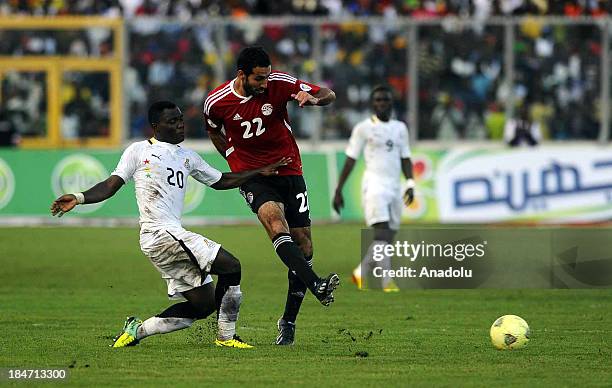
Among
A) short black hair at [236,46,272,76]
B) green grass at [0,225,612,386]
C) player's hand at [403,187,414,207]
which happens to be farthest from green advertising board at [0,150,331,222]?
short black hair at [236,46,272,76]

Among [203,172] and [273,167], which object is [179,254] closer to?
[203,172]

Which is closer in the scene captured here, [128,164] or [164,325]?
[128,164]

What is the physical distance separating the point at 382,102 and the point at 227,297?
580 centimetres

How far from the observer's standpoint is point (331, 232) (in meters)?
24.2

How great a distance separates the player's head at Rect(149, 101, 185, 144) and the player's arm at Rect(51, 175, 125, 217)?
0.55 m

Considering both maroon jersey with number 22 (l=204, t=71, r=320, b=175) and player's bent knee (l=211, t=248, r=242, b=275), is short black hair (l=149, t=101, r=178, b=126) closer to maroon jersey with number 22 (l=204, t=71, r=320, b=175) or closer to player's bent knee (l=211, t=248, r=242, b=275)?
maroon jersey with number 22 (l=204, t=71, r=320, b=175)

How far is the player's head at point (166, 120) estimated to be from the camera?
34.1ft

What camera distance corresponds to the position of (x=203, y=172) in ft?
34.9

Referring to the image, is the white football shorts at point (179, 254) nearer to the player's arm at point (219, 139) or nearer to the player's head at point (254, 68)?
the player's arm at point (219, 139)

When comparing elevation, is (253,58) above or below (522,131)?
above

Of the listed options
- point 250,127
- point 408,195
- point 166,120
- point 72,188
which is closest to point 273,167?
point 250,127

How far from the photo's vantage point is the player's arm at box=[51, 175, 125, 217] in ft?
31.9

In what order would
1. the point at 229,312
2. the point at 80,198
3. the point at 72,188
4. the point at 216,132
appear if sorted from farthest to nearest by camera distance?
the point at 72,188 → the point at 216,132 → the point at 229,312 → the point at 80,198

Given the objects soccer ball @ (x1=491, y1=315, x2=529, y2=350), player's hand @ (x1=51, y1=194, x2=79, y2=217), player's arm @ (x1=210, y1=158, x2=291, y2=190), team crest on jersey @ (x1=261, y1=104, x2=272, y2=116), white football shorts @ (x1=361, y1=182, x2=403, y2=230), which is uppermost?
team crest on jersey @ (x1=261, y1=104, x2=272, y2=116)
